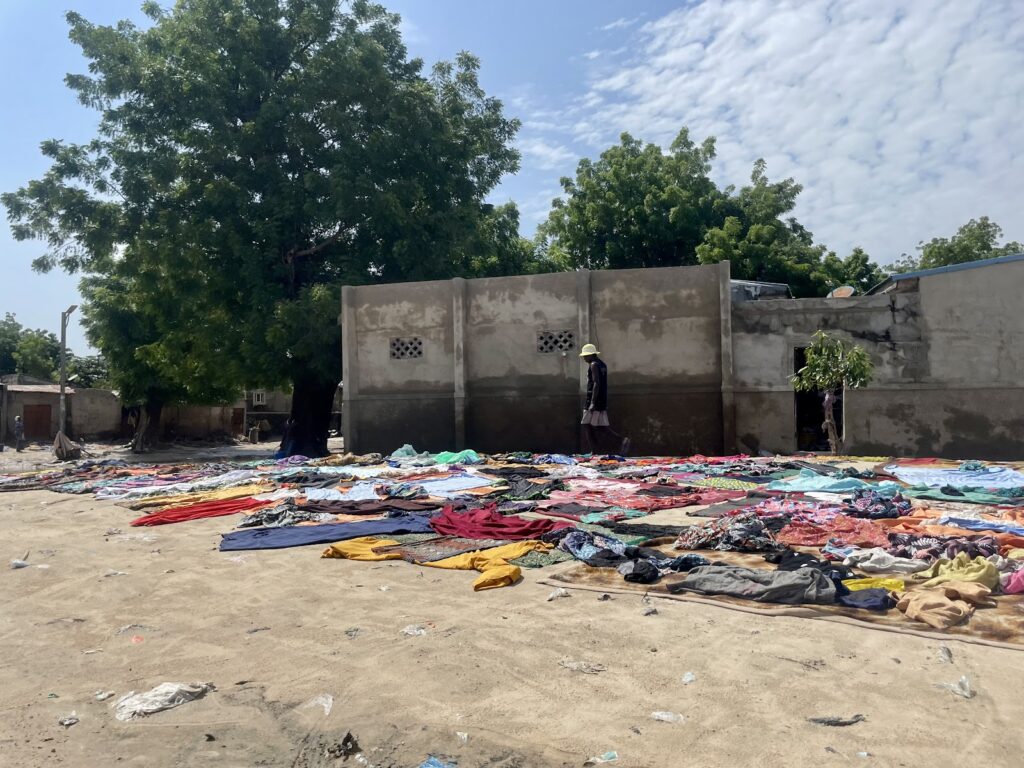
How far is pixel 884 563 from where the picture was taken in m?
4.94

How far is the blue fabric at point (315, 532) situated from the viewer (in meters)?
6.80

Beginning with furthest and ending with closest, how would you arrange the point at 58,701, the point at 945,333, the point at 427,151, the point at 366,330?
the point at 427,151
the point at 366,330
the point at 945,333
the point at 58,701

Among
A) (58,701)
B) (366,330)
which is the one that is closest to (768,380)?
(366,330)

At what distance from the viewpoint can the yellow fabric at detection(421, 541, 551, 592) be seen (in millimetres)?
5098

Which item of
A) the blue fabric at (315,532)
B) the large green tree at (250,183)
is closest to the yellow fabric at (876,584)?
the blue fabric at (315,532)

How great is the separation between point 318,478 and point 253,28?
14511mm

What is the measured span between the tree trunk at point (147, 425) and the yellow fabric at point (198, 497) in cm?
1945

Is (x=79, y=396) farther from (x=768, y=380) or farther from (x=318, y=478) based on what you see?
(x=768, y=380)

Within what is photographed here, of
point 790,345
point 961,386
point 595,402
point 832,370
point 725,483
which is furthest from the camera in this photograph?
point 790,345

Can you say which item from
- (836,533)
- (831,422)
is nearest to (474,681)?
(836,533)

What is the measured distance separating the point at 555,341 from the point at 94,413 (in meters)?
24.7

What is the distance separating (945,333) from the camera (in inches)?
566

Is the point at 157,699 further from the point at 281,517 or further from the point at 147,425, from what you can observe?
the point at 147,425

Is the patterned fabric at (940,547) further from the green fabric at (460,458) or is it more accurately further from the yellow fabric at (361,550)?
the green fabric at (460,458)
